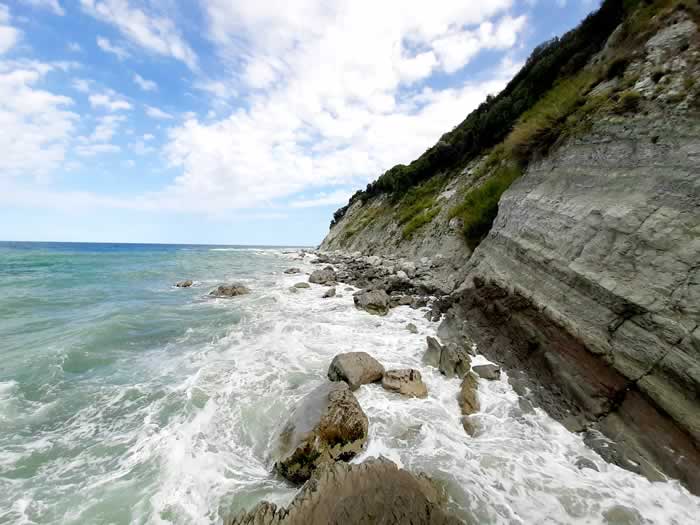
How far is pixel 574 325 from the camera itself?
708 centimetres

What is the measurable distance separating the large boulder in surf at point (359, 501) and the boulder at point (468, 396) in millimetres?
2513

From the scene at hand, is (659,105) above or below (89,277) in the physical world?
above

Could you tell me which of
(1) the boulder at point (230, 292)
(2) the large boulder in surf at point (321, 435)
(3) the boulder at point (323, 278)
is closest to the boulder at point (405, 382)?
(2) the large boulder in surf at point (321, 435)

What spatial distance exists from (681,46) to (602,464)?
12142 millimetres

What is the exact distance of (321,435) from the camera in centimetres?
565

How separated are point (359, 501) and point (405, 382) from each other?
12.5 feet

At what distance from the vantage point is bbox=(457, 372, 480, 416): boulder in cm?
707

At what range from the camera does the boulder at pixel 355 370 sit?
8.10 m

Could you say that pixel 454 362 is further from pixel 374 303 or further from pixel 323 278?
pixel 323 278

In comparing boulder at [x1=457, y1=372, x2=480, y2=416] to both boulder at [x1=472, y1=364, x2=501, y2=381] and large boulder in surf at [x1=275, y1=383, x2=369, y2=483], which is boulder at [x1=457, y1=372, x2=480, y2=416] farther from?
large boulder in surf at [x1=275, y1=383, x2=369, y2=483]

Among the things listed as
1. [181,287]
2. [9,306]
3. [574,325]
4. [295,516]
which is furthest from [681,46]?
[9,306]

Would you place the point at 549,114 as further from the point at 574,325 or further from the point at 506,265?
the point at 574,325

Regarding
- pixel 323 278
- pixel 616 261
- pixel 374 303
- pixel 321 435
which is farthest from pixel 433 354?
pixel 323 278

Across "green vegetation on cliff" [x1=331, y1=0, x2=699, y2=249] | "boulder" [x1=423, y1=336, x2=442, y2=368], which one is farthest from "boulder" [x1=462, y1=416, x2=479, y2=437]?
"green vegetation on cliff" [x1=331, y1=0, x2=699, y2=249]
